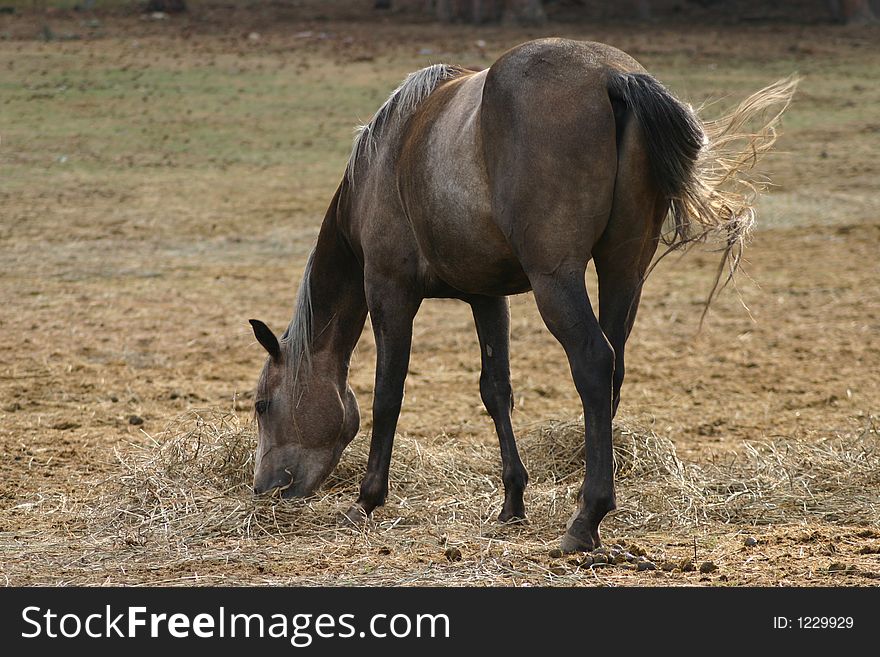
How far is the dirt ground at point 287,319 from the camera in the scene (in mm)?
4363

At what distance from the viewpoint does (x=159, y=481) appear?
5.04m

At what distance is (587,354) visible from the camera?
158 inches

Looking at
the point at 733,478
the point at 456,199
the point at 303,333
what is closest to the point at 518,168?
the point at 456,199

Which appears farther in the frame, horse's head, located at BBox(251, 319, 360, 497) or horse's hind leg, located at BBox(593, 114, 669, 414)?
horse's head, located at BBox(251, 319, 360, 497)

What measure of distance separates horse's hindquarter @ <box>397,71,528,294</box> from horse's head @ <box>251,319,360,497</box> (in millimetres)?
778

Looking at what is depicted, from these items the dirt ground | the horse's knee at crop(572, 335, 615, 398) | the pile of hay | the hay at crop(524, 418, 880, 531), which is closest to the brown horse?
the horse's knee at crop(572, 335, 615, 398)

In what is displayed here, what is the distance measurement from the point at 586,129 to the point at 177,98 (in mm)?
12275

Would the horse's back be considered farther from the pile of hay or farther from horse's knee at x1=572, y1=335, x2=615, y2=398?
the pile of hay

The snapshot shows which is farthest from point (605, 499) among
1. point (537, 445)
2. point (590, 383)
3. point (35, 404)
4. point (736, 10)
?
point (736, 10)

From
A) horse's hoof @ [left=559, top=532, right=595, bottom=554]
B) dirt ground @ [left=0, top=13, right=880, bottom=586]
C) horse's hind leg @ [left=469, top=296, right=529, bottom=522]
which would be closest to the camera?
horse's hoof @ [left=559, top=532, right=595, bottom=554]

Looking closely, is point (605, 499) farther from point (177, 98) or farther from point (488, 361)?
point (177, 98)

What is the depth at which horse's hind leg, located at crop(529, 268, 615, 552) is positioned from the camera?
13.1 feet

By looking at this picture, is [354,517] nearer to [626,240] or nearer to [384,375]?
[384,375]

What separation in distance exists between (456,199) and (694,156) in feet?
2.69
